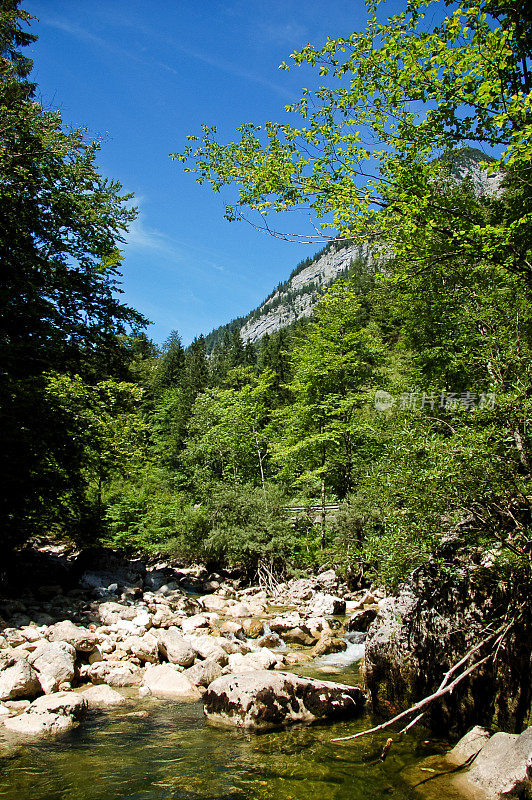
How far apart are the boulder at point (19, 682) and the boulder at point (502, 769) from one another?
527 centimetres

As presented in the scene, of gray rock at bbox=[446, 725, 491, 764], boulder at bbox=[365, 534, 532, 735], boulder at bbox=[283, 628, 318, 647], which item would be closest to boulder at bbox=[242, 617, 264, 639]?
boulder at bbox=[283, 628, 318, 647]

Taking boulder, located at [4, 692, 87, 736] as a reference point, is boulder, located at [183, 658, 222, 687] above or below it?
below

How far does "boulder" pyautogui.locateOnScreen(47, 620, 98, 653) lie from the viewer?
773cm

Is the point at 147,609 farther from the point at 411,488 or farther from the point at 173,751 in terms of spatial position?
the point at 411,488

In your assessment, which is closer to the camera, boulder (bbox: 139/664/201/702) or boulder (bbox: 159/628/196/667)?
boulder (bbox: 139/664/201/702)

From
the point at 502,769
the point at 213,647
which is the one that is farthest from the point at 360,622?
the point at 502,769

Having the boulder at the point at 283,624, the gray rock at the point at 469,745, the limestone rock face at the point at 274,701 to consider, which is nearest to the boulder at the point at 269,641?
the boulder at the point at 283,624

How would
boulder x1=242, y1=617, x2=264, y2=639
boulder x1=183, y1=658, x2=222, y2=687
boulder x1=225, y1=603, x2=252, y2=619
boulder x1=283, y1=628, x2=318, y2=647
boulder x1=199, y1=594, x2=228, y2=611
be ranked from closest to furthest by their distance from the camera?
boulder x1=183, y1=658, x2=222, y2=687, boulder x1=283, y1=628, x2=318, y2=647, boulder x1=242, y1=617, x2=264, y2=639, boulder x1=225, y1=603, x2=252, y2=619, boulder x1=199, y1=594, x2=228, y2=611

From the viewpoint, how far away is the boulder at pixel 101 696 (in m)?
6.48

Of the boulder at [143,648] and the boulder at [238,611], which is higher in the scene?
the boulder at [143,648]

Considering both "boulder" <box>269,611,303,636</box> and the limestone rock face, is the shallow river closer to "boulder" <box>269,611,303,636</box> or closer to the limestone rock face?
the limestone rock face

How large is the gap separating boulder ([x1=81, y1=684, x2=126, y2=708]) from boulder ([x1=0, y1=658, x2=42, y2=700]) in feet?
2.31

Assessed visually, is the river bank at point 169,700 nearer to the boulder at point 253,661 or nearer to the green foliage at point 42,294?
the boulder at point 253,661

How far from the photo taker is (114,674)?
24.1 ft
